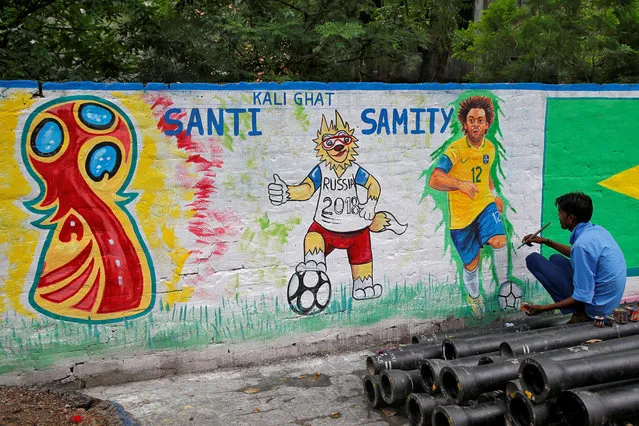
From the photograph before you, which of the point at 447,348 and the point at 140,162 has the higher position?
the point at 140,162

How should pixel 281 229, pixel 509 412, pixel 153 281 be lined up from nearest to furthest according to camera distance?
pixel 509 412 → pixel 153 281 → pixel 281 229

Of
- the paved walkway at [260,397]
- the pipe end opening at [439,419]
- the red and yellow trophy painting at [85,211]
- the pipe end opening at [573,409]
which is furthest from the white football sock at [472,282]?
the red and yellow trophy painting at [85,211]

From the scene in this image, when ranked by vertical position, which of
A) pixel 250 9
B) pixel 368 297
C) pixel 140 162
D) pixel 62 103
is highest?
pixel 250 9

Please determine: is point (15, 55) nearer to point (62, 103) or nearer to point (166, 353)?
point (62, 103)

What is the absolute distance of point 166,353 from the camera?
17.3ft

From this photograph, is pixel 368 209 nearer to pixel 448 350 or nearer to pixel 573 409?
pixel 448 350

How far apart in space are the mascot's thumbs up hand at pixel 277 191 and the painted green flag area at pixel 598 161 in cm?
271

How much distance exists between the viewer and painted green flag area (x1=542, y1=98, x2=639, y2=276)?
20.8 ft

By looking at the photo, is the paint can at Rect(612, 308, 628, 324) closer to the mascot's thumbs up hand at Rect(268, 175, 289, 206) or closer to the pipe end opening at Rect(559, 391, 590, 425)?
the pipe end opening at Rect(559, 391, 590, 425)

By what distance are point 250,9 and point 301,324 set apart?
4.54m

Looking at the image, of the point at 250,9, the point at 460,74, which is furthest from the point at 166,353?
the point at 460,74

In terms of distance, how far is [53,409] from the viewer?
14.4ft

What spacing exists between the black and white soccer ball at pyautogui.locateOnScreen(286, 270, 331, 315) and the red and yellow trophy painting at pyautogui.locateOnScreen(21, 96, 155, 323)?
130cm

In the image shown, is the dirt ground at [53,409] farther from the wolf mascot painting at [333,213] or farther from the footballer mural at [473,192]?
the footballer mural at [473,192]
